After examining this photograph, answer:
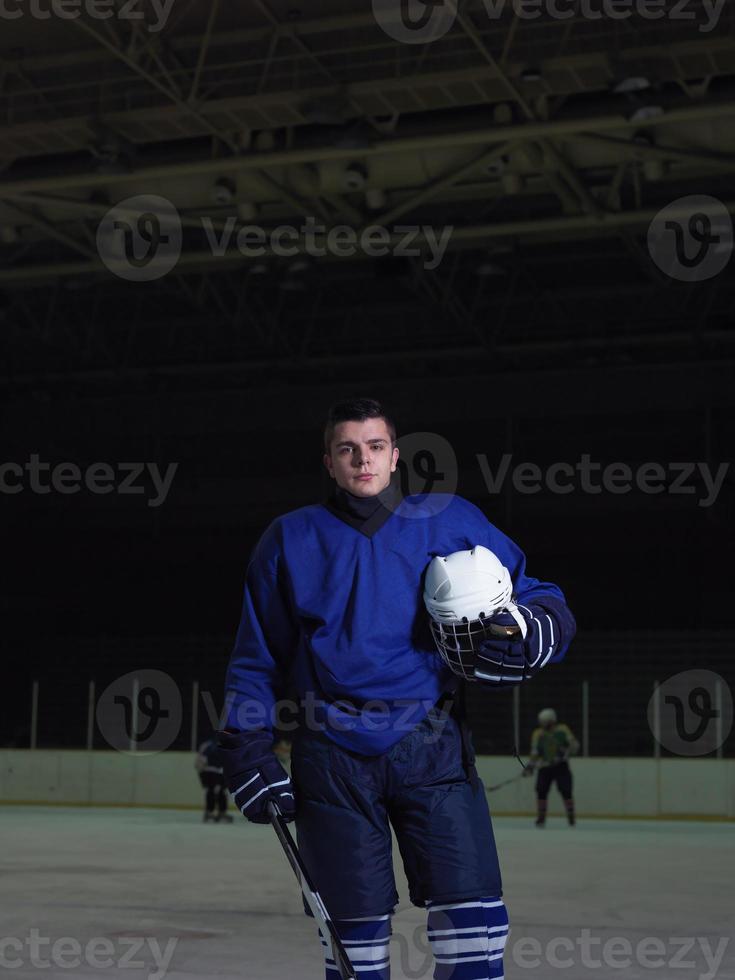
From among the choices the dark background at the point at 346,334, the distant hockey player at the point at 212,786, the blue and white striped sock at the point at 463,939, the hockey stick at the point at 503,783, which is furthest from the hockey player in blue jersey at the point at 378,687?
the hockey stick at the point at 503,783

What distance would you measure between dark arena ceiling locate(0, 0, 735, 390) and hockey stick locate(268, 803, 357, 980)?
1031 centimetres

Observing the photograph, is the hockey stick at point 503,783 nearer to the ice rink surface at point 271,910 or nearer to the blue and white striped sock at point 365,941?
the ice rink surface at point 271,910

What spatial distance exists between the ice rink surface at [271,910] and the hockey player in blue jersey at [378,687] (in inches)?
96.3

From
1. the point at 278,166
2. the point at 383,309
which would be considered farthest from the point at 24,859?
the point at 383,309

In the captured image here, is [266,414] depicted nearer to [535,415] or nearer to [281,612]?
[535,415]

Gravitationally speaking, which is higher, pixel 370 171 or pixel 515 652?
pixel 370 171

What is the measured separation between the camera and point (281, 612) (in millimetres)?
3658

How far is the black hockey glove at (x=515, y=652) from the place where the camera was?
11.3ft

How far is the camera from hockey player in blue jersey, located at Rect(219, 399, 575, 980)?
3.44 metres

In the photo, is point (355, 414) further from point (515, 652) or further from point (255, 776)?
point (255, 776)

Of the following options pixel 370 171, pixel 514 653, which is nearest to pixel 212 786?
pixel 370 171

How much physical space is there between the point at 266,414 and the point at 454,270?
6.58 m

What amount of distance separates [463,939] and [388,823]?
13.4 inches

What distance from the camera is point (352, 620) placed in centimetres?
352
